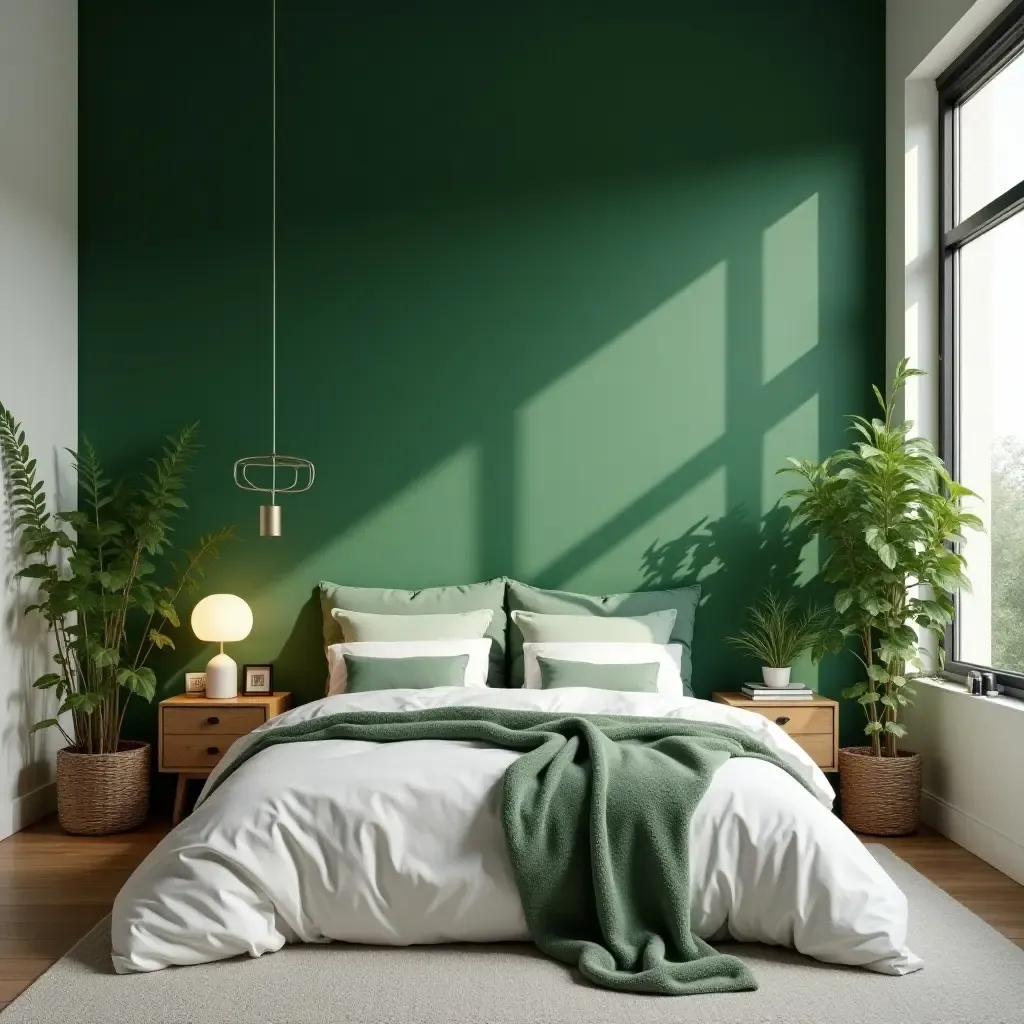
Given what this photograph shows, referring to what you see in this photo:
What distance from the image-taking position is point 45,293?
16.8ft

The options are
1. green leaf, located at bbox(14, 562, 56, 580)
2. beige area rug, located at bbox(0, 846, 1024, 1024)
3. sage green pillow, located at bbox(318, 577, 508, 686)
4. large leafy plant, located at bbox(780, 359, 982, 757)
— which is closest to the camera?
beige area rug, located at bbox(0, 846, 1024, 1024)

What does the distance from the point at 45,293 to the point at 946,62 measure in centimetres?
421

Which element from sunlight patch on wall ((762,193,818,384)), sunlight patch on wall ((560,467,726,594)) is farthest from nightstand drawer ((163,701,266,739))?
sunlight patch on wall ((762,193,818,384))

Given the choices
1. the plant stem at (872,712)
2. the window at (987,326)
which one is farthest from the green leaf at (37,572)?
the window at (987,326)

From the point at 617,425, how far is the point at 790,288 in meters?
1.08

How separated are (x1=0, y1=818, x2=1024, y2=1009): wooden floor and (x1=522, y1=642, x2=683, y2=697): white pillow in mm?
1077

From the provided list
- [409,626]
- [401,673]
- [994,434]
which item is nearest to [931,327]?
[994,434]

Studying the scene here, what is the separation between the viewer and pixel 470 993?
2869mm

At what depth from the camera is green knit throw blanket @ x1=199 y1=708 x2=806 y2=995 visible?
2.93 m

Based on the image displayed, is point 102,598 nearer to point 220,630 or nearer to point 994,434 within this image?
point 220,630

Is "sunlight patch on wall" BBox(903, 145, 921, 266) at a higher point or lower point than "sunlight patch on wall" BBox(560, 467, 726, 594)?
higher

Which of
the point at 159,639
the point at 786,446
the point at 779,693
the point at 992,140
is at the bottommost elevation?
the point at 779,693

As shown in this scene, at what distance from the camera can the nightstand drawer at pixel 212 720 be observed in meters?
4.92

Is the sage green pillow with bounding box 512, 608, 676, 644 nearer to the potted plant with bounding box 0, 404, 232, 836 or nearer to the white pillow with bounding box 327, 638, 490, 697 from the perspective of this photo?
the white pillow with bounding box 327, 638, 490, 697
